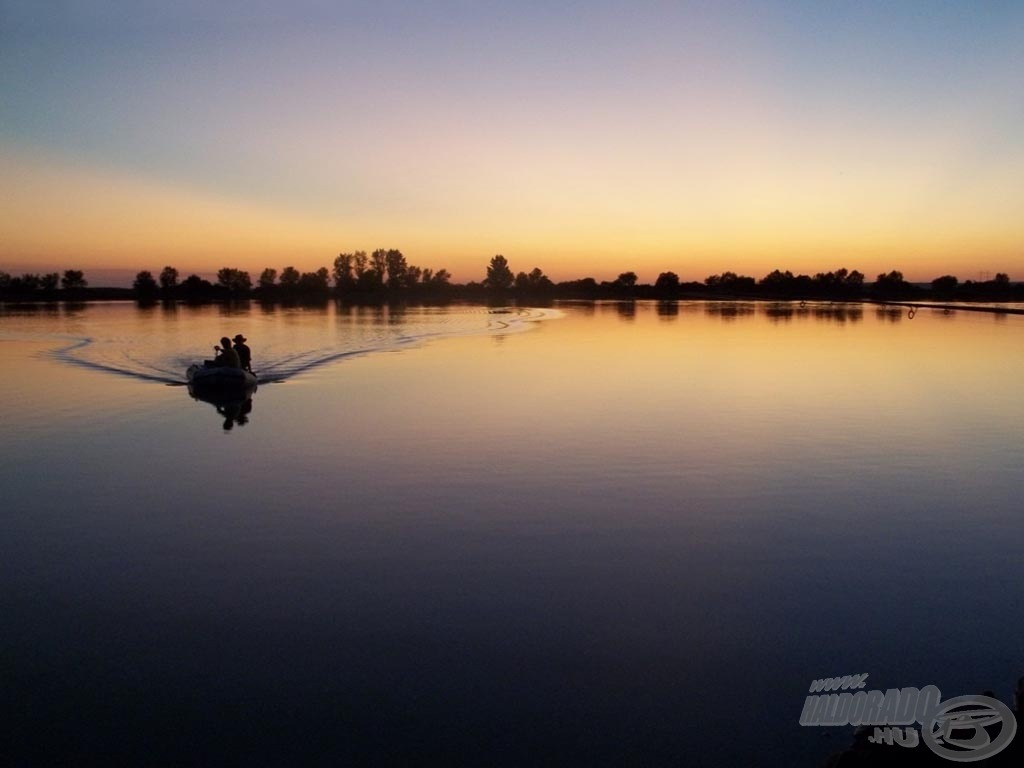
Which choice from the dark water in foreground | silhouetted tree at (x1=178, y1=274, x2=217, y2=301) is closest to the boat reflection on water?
the dark water in foreground

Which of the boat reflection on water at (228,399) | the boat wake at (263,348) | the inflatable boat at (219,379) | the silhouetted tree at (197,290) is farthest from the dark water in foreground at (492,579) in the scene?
the silhouetted tree at (197,290)

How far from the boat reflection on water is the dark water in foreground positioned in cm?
73

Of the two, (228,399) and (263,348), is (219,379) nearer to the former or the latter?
(228,399)

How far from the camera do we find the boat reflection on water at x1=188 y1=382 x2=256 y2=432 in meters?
20.0

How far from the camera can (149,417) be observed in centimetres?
1944

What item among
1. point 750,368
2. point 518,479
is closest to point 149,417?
point 518,479

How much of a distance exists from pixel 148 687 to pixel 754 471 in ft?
35.4

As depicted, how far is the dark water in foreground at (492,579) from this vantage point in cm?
576

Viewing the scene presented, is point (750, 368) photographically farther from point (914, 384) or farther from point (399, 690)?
point (399, 690)

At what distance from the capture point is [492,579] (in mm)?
8430

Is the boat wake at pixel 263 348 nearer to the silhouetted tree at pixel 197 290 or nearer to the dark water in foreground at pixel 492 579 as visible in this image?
the dark water in foreground at pixel 492 579

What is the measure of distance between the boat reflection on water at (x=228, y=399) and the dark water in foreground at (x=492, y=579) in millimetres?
727

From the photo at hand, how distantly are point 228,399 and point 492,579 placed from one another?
1697 cm

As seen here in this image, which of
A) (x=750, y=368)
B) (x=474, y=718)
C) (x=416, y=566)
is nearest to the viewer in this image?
(x=474, y=718)
